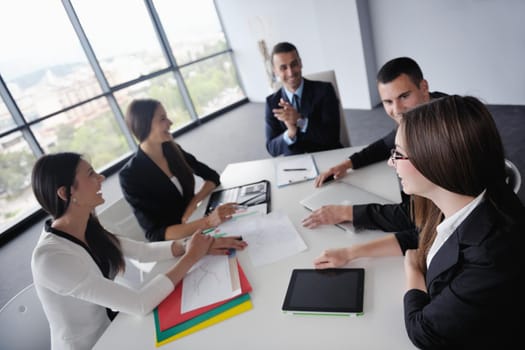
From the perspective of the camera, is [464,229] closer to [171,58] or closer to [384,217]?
[384,217]

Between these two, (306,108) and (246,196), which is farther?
(306,108)

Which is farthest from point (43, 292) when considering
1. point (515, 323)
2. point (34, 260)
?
point (515, 323)

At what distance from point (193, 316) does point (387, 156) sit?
121 cm

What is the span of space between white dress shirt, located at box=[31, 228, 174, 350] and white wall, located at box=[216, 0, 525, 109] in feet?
12.8

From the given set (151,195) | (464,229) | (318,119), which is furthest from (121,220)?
(464,229)

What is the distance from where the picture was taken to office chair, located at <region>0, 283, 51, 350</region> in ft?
3.79

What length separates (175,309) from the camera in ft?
3.47

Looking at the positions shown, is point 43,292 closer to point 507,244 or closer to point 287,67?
point 507,244

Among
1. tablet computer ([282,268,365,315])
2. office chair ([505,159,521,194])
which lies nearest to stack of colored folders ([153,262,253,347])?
tablet computer ([282,268,365,315])

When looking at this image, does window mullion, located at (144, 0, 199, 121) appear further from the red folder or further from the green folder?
the green folder

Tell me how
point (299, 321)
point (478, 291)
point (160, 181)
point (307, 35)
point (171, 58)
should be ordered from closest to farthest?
point (478, 291) → point (299, 321) → point (160, 181) → point (307, 35) → point (171, 58)

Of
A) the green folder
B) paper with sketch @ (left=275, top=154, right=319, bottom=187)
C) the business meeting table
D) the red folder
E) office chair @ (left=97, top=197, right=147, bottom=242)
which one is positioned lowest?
the business meeting table

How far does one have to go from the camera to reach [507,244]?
0.66 metres

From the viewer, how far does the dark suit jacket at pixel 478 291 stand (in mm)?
646
